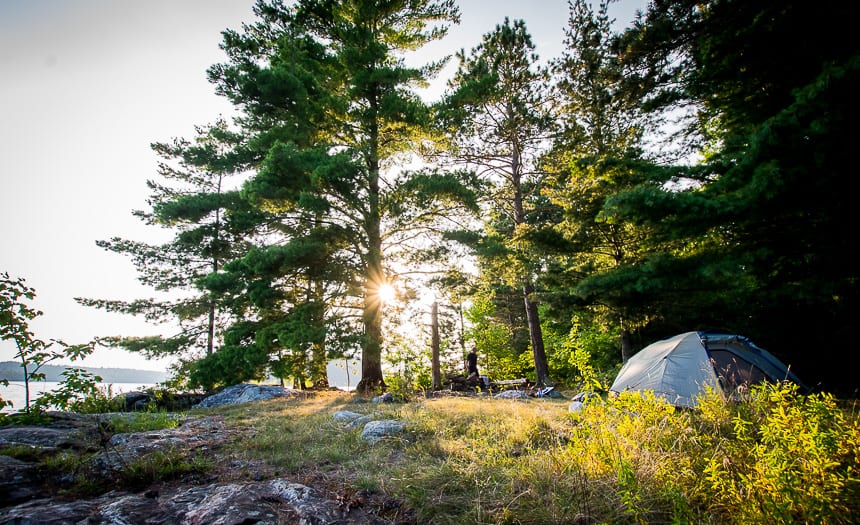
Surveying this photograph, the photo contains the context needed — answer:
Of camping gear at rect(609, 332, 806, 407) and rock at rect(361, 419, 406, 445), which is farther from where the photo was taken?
camping gear at rect(609, 332, 806, 407)

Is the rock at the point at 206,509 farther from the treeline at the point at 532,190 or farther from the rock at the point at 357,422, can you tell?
the treeline at the point at 532,190

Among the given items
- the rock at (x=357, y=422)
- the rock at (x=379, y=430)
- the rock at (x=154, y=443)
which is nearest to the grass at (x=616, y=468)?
the rock at (x=379, y=430)

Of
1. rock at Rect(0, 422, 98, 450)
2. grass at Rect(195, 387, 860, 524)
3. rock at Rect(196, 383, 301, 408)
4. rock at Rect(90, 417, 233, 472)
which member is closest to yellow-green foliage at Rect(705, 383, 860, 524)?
grass at Rect(195, 387, 860, 524)

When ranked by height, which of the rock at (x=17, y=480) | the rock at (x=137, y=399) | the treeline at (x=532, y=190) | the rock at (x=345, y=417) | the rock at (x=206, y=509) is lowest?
the rock at (x=345, y=417)

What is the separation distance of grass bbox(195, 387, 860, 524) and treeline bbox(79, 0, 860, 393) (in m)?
4.78

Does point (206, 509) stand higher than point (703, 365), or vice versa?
point (206, 509)

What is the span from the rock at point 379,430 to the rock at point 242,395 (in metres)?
6.48

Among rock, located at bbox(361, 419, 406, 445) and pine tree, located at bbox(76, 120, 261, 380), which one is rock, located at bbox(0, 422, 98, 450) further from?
pine tree, located at bbox(76, 120, 261, 380)

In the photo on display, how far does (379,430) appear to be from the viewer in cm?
416

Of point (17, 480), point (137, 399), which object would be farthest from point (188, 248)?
point (17, 480)

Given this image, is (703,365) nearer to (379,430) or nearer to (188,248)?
(379,430)

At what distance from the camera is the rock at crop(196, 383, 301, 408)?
941 centimetres

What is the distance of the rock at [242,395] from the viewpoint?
9414 mm

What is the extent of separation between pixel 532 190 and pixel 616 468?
40.9 feet
